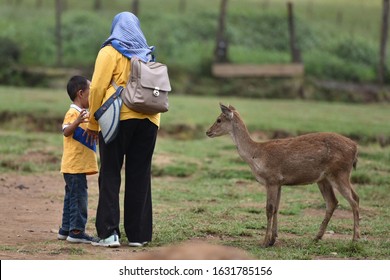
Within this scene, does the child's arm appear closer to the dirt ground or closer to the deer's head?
the dirt ground

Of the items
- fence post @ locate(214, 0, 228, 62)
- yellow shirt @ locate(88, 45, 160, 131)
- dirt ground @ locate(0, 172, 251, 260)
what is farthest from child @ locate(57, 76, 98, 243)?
fence post @ locate(214, 0, 228, 62)

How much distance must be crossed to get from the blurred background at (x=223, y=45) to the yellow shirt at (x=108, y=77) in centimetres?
1866

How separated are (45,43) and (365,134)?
51.6 ft

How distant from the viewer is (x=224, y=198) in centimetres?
1338

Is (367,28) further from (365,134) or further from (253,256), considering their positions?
(253,256)

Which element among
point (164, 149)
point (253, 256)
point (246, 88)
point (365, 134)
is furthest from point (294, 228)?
point (246, 88)

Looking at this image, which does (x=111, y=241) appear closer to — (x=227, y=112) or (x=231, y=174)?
(x=227, y=112)

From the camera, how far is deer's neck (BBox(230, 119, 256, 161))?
10.1 m

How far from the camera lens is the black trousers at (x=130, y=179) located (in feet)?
30.4

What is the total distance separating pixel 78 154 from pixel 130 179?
695 millimetres

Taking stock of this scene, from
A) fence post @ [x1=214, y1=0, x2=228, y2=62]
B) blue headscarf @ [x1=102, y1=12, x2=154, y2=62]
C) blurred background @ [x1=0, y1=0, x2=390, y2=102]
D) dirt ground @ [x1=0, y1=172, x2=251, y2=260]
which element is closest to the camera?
dirt ground @ [x1=0, y1=172, x2=251, y2=260]

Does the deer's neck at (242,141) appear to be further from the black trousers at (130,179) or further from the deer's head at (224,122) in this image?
the black trousers at (130,179)

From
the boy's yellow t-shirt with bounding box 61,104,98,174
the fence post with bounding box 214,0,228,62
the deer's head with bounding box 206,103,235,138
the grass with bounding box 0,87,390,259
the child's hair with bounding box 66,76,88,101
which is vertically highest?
the child's hair with bounding box 66,76,88,101

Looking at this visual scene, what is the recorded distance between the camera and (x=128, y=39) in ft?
30.4
